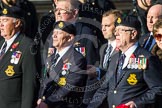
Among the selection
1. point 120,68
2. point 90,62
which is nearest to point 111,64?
point 120,68

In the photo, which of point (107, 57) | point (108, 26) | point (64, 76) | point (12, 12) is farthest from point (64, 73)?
point (12, 12)

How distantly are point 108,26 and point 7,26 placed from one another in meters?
1.07

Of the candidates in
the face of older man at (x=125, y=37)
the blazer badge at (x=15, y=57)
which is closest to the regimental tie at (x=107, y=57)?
the face of older man at (x=125, y=37)

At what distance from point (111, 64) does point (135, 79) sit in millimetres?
425

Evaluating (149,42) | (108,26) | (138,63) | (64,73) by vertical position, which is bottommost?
(64,73)

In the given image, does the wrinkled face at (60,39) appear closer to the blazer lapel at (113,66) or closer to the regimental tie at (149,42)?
the blazer lapel at (113,66)

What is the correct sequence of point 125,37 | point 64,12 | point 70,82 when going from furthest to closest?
point 64,12 < point 70,82 < point 125,37

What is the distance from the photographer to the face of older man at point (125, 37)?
20.5ft

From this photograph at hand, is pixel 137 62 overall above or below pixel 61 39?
below

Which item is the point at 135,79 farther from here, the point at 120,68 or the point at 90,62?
the point at 90,62

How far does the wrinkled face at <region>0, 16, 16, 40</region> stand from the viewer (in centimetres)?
704

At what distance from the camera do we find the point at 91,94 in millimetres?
6863

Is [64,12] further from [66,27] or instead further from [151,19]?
[151,19]

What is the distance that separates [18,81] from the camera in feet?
22.9
